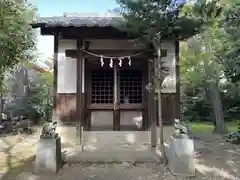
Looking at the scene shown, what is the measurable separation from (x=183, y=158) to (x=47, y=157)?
2632 millimetres

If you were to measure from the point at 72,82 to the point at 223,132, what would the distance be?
6.94 metres

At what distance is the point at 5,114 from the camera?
13125mm

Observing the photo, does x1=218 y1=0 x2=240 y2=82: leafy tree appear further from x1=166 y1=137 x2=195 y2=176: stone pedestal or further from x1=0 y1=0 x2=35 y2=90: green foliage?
x1=0 y1=0 x2=35 y2=90: green foliage

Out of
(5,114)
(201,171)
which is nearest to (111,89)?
(201,171)

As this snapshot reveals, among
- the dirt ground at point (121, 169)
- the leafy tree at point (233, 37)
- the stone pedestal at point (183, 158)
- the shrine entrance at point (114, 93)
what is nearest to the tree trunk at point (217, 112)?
the shrine entrance at point (114, 93)

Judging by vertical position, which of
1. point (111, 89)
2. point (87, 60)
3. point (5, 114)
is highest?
point (87, 60)

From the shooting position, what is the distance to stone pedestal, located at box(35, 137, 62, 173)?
5895 millimetres

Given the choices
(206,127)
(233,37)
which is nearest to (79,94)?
(233,37)

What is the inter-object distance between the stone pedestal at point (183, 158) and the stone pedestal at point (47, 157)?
2301 millimetres

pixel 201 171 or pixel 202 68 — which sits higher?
pixel 202 68

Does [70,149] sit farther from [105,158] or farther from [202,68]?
[202,68]

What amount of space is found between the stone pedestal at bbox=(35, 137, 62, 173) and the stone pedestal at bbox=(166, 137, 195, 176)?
2.30 meters

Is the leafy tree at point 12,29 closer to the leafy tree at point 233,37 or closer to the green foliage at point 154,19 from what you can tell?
the green foliage at point 154,19

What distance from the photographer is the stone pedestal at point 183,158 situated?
574 centimetres
